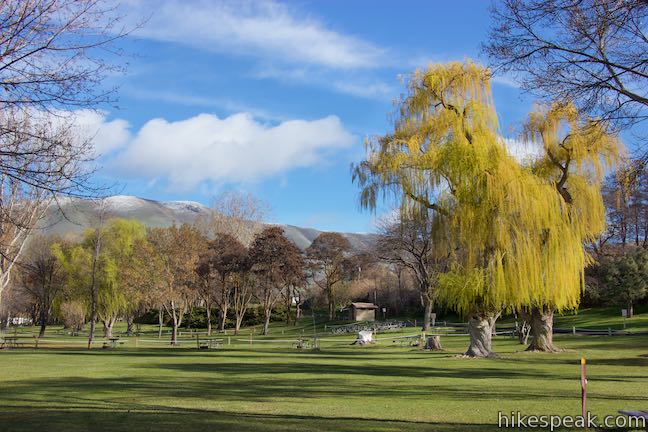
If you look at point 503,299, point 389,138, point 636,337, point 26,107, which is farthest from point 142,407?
point 636,337

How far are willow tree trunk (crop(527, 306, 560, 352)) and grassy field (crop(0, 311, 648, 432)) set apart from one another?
152 inches

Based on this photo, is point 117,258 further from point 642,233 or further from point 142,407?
point 642,233

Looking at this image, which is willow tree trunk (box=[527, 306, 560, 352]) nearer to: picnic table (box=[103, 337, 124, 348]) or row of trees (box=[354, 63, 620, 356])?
row of trees (box=[354, 63, 620, 356])

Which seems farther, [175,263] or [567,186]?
[175,263]

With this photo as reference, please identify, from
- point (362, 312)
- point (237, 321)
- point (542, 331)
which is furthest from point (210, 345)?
point (362, 312)

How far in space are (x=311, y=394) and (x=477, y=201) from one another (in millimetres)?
14852

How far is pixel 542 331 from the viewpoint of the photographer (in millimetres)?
30500

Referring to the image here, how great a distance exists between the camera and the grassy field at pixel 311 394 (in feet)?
32.9

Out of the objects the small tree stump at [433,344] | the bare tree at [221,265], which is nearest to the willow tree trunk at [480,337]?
the small tree stump at [433,344]

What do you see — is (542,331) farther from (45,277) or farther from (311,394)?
(45,277)

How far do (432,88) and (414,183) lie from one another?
5.01 m

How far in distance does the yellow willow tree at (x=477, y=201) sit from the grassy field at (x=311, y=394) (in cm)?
319

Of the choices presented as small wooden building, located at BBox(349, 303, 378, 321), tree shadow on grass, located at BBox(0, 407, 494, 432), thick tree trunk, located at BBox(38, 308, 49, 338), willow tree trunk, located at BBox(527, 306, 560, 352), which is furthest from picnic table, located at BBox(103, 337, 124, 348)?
small wooden building, located at BBox(349, 303, 378, 321)

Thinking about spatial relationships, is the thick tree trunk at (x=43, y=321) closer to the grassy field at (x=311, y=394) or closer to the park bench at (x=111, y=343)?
the park bench at (x=111, y=343)
